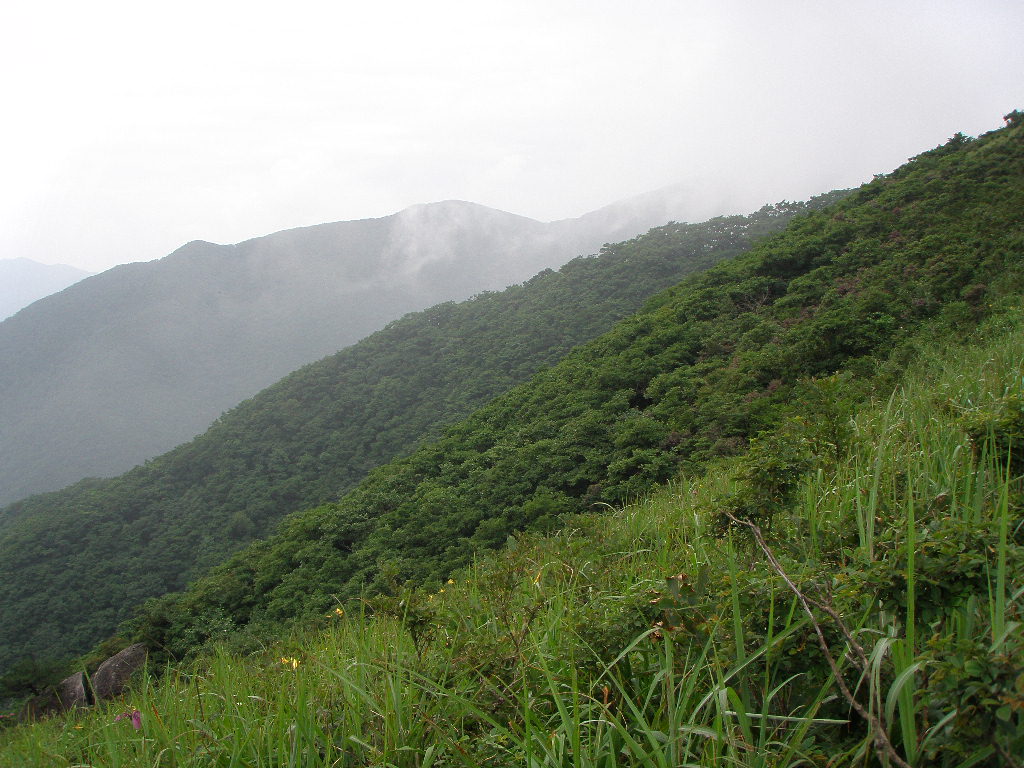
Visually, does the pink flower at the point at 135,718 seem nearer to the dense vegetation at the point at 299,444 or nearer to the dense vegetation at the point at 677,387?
the dense vegetation at the point at 677,387

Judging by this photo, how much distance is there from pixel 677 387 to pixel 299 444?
81.2ft

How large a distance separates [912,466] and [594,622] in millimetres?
1317

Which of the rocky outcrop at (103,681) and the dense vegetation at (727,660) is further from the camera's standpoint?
the rocky outcrop at (103,681)

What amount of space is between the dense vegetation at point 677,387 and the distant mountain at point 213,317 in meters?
64.0

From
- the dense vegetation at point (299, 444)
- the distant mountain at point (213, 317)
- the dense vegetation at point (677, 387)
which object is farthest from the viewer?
the distant mountain at point (213, 317)

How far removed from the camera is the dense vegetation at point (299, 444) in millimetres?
25219

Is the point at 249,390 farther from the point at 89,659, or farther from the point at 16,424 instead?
the point at 89,659

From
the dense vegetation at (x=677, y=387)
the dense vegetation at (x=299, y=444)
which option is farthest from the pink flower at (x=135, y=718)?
the dense vegetation at (x=299, y=444)

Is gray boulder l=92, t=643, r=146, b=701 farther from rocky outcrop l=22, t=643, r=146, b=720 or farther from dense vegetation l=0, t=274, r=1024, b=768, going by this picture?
dense vegetation l=0, t=274, r=1024, b=768

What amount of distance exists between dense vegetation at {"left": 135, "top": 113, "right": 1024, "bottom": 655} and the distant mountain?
64.0 m

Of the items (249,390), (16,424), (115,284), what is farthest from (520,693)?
(115,284)

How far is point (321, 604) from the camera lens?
11.0m

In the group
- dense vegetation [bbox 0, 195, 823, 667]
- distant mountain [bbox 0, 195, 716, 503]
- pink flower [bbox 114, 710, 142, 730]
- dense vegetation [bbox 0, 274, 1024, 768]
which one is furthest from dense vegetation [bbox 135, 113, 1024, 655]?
distant mountain [bbox 0, 195, 716, 503]

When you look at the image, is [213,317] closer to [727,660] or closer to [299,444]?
[299,444]
